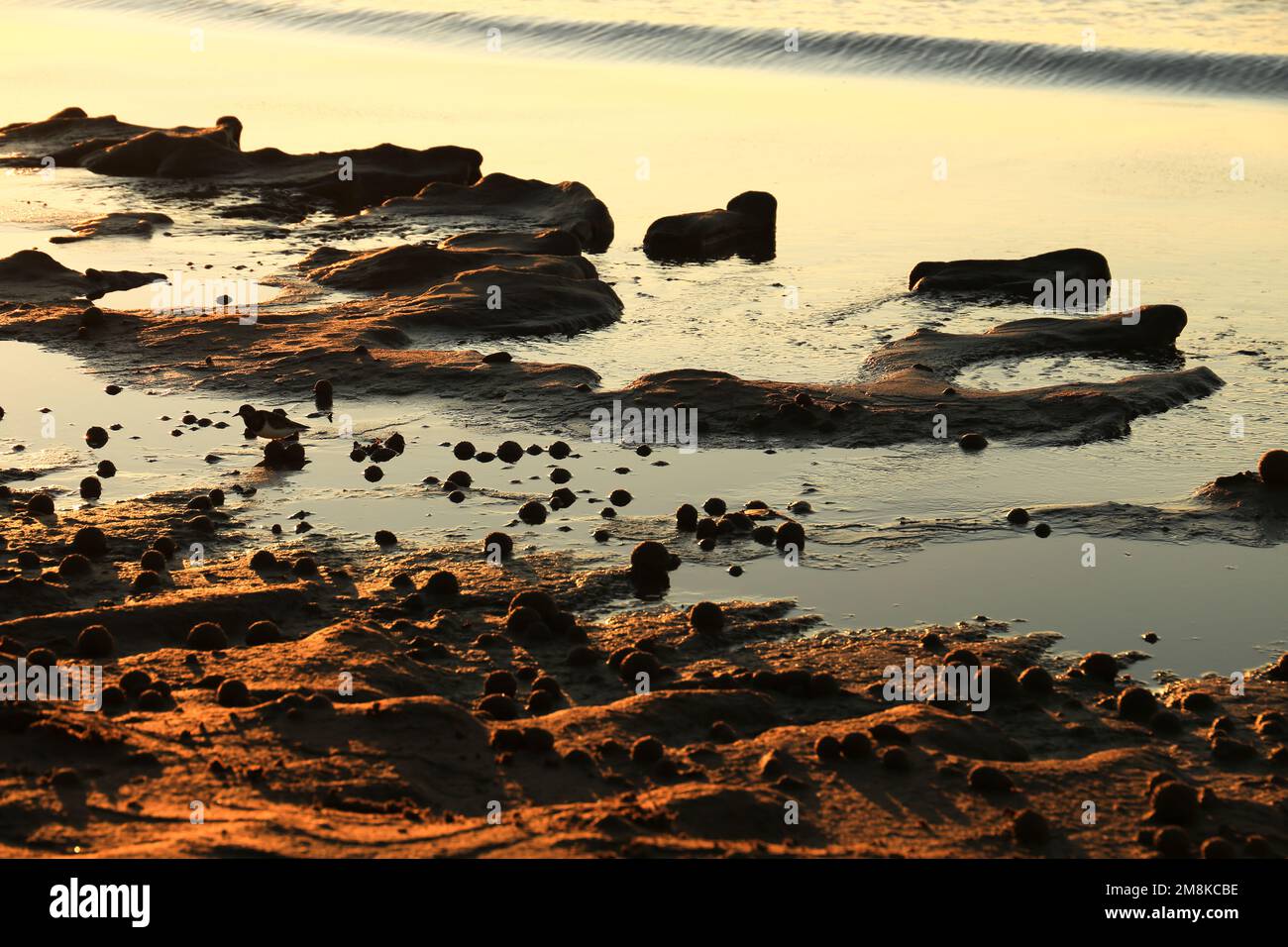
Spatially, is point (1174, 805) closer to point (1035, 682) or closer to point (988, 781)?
point (988, 781)

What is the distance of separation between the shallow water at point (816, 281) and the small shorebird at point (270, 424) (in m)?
0.21

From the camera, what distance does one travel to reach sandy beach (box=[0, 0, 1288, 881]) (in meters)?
7.76

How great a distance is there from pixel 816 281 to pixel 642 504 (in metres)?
11.1

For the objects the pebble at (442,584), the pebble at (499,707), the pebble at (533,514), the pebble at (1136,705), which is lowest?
the pebble at (1136,705)

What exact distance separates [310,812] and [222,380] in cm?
1080

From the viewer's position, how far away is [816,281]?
77.3ft

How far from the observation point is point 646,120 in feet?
129

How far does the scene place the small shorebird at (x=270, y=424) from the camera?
49.5 ft

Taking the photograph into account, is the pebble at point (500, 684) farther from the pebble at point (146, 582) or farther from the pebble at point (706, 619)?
the pebble at point (146, 582)

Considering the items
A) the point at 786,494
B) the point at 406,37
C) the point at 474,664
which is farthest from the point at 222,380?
the point at 406,37

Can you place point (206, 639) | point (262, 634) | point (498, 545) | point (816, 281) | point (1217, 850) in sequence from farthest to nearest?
point (816, 281), point (498, 545), point (262, 634), point (206, 639), point (1217, 850)

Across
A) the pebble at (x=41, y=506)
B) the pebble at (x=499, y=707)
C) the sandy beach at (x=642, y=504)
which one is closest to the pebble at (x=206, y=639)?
the sandy beach at (x=642, y=504)

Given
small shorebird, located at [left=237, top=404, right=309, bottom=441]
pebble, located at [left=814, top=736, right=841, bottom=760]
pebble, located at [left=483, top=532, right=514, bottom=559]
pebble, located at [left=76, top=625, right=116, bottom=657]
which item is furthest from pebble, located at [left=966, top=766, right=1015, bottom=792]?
small shorebird, located at [left=237, top=404, right=309, bottom=441]

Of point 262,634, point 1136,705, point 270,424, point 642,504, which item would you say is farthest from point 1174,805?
point 270,424
